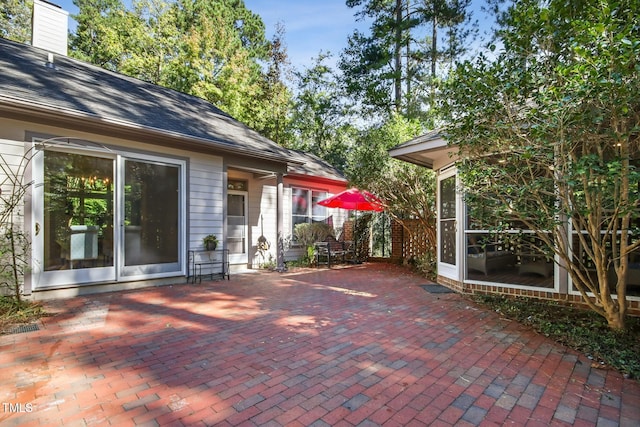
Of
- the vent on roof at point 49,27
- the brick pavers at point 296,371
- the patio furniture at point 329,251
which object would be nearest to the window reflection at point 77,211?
the brick pavers at point 296,371

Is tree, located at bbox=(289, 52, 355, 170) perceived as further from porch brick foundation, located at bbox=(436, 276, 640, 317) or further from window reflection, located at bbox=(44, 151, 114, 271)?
window reflection, located at bbox=(44, 151, 114, 271)

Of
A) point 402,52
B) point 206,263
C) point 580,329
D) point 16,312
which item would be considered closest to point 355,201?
point 206,263

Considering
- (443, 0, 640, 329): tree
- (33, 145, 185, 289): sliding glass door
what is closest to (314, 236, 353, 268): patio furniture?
(33, 145, 185, 289): sliding glass door

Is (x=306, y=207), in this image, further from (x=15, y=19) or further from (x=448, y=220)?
(x=15, y=19)

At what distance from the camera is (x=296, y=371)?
2770 mm

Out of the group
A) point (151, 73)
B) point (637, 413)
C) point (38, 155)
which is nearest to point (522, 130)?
point (637, 413)

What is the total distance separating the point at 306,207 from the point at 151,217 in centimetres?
528

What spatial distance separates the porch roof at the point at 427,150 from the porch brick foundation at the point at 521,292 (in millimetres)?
2235

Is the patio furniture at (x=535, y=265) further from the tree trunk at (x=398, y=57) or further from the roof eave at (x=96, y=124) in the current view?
the tree trunk at (x=398, y=57)

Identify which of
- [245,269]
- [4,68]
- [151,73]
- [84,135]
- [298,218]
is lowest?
[245,269]

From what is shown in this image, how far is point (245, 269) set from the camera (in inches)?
346

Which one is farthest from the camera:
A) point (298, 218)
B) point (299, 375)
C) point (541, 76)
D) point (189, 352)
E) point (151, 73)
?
point (151, 73)

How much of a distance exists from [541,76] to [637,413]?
10.4 ft

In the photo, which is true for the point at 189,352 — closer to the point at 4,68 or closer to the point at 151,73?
the point at 4,68
